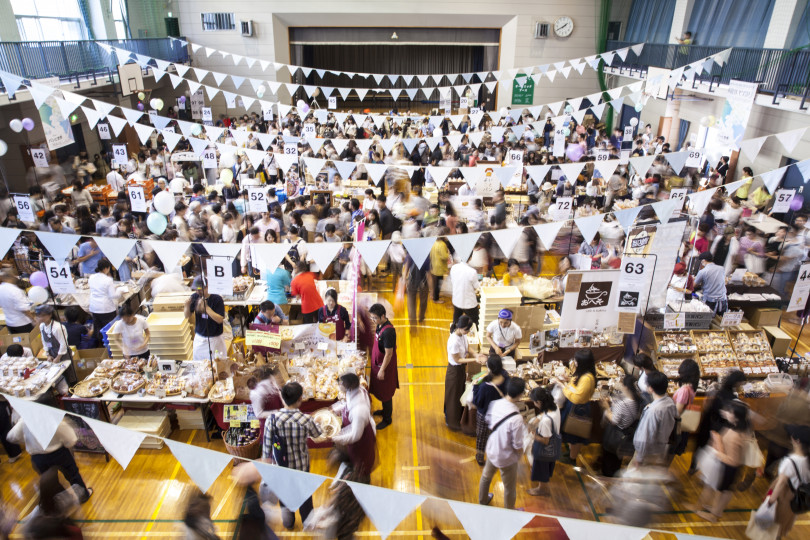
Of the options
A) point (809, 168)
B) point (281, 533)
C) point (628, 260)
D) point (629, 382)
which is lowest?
point (281, 533)

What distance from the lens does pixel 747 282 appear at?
7680 millimetres

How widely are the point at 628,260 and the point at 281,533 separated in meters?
4.23

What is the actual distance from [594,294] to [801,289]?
2.44m

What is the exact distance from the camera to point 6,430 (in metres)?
5.48

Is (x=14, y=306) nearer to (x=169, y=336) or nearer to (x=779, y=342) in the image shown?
(x=169, y=336)

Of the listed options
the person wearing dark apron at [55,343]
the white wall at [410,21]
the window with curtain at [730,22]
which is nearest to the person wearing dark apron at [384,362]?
the person wearing dark apron at [55,343]

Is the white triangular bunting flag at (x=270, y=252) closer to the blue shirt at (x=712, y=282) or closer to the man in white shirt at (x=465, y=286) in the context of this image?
the man in white shirt at (x=465, y=286)

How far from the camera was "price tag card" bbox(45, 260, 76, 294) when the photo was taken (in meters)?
5.93

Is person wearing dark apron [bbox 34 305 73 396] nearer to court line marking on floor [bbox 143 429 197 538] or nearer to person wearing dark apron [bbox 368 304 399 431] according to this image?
court line marking on floor [bbox 143 429 197 538]

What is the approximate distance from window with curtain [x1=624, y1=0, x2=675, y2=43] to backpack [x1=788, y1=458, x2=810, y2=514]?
17816 mm

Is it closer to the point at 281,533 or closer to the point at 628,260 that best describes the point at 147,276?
the point at 281,533

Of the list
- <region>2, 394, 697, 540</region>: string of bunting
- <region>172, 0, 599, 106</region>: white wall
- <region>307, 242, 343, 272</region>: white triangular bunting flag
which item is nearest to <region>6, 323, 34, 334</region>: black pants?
<region>2, 394, 697, 540</region>: string of bunting

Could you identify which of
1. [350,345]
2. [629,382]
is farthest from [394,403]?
[629,382]

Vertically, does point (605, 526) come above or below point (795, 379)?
above
